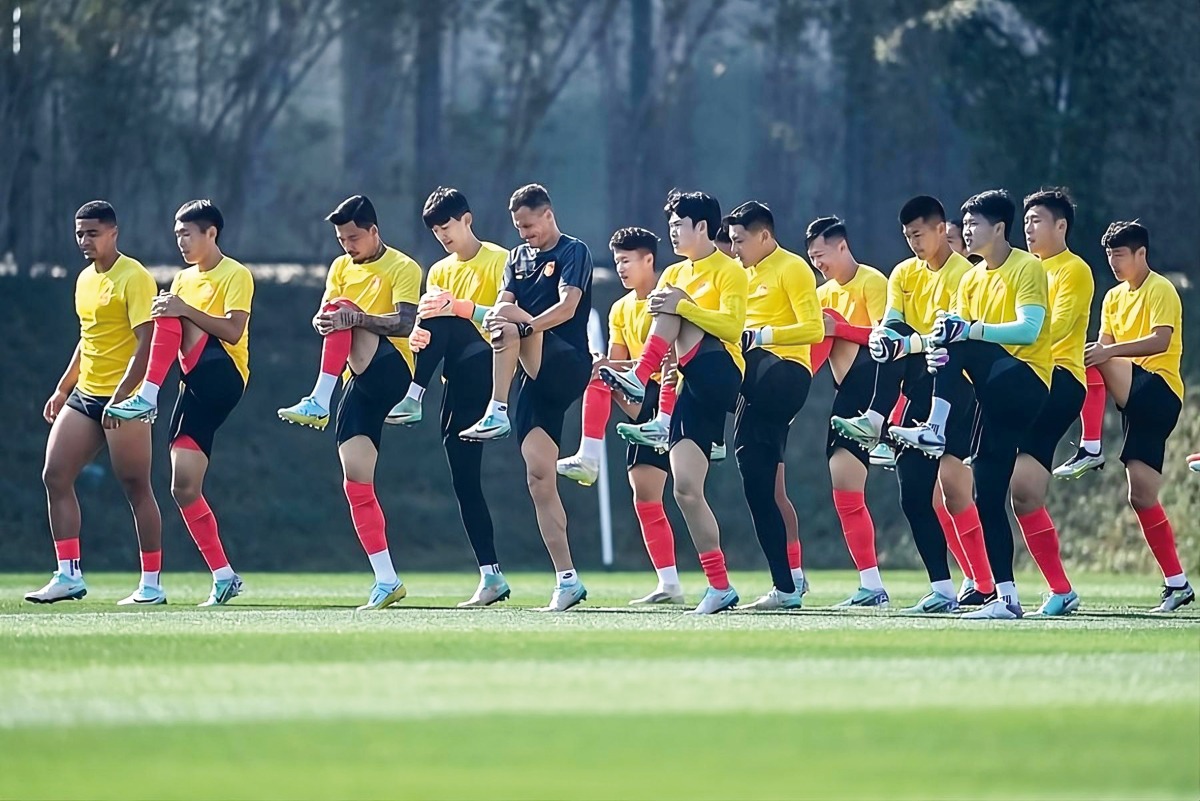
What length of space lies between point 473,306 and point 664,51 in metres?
12.5

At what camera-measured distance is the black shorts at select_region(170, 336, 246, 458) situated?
1224cm

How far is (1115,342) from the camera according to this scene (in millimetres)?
12406

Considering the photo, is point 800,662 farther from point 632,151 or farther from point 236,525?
point 632,151

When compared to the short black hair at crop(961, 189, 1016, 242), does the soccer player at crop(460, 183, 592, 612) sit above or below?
below

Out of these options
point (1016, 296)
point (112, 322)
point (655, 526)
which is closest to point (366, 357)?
point (112, 322)

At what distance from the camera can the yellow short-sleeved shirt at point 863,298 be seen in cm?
1294

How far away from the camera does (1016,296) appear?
35.3 ft

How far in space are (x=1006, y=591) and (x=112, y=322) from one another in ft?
17.6

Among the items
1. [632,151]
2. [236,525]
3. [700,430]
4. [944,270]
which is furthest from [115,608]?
[632,151]

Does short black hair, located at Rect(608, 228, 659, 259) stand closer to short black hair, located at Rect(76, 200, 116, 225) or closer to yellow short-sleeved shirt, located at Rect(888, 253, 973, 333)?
yellow short-sleeved shirt, located at Rect(888, 253, 973, 333)

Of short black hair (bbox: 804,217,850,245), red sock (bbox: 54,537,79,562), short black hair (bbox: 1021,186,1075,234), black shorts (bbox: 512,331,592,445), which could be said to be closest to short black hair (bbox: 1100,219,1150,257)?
short black hair (bbox: 1021,186,1075,234)

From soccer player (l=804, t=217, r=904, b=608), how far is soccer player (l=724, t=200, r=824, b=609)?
642 millimetres

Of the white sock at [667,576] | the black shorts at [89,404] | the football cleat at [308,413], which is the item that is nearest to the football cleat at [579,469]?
the football cleat at [308,413]

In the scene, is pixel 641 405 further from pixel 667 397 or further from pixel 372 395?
pixel 372 395
